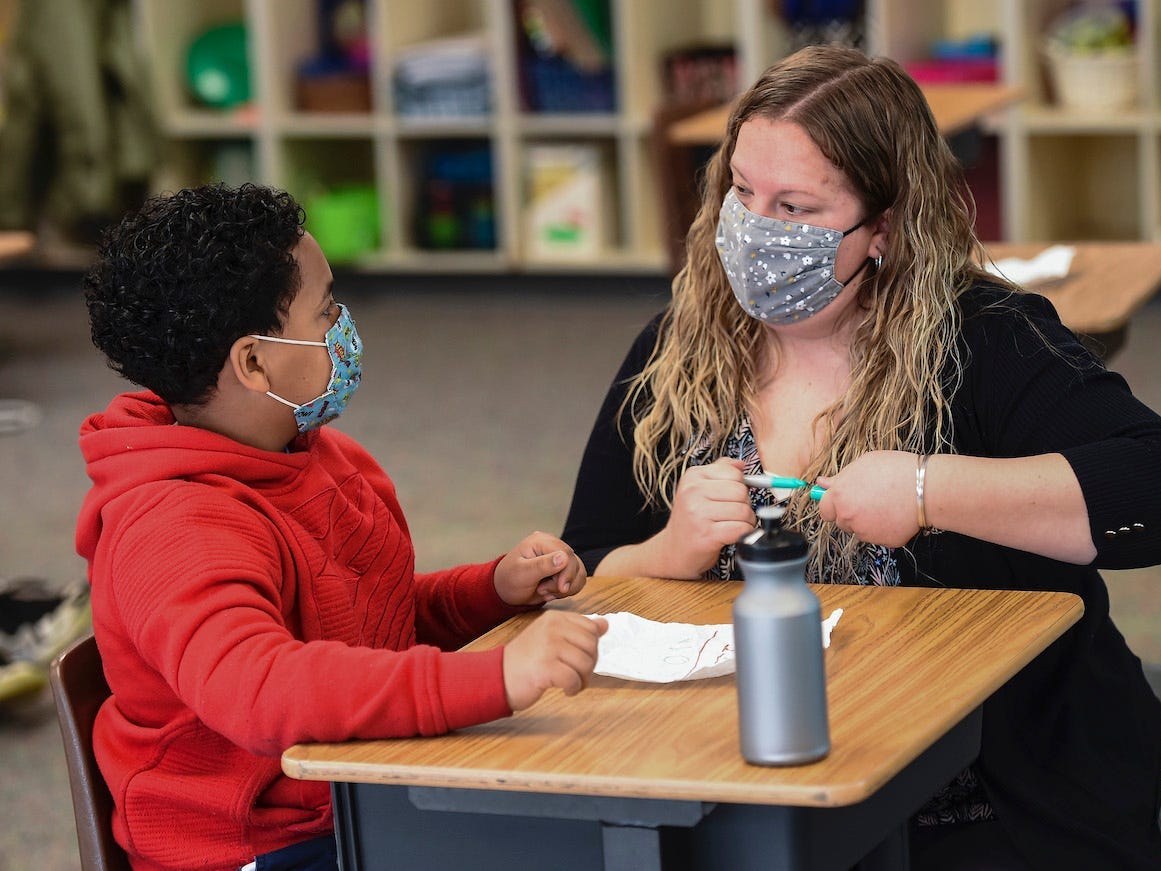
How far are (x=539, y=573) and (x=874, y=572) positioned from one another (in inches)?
14.2

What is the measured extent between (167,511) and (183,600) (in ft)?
0.34

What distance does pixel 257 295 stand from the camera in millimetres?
1518

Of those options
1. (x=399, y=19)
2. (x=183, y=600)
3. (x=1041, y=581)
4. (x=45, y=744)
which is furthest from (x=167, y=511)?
(x=399, y=19)

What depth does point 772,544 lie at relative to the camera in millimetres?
1120

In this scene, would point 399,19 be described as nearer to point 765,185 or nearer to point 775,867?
point 765,185

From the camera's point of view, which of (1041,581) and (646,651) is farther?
(1041,581)

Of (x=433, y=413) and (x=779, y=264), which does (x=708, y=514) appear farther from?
(x=433, y=413)

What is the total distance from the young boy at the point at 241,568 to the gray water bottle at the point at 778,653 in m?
0.18

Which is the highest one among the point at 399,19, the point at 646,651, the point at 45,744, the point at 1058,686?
the point at 399,19

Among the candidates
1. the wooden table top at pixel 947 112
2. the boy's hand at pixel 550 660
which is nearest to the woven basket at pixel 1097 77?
the wooden table top at pixel 947 112

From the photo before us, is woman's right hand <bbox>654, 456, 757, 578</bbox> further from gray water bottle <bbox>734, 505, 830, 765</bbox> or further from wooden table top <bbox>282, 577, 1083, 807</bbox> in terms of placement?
gray water bottle <bbox>734, 505, 830, 765</bbox>

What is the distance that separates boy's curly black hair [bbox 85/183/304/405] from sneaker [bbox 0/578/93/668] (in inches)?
73.9

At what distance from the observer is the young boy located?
1280mm

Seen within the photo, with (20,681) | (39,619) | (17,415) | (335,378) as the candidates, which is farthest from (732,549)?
(17,415)
